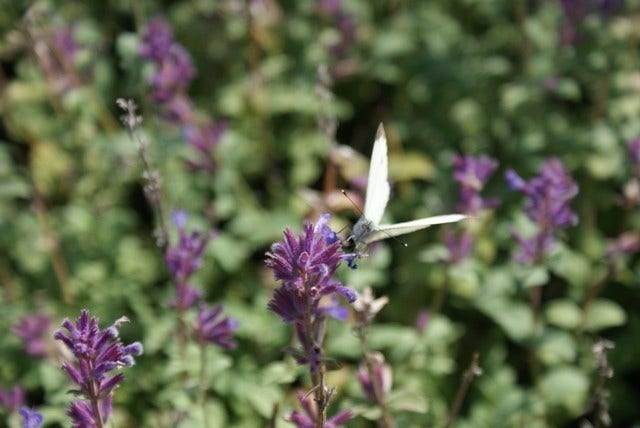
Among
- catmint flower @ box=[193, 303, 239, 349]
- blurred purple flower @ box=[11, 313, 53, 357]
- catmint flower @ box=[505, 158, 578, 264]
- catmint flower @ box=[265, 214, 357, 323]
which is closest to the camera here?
catmint flower @ box=[265, 214, 357, 323]

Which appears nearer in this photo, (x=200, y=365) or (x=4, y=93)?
(x=200, y=365)

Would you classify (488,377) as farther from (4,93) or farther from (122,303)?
(4,93)

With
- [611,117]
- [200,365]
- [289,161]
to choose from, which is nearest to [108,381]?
[200,365]

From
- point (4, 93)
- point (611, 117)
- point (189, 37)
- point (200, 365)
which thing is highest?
point (189, 37)

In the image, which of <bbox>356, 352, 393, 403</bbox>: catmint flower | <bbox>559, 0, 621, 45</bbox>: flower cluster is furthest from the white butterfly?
<bbox>559, 0, 621, 45</bbox>: flower cluster

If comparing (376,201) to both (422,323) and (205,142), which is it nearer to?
(422,323)

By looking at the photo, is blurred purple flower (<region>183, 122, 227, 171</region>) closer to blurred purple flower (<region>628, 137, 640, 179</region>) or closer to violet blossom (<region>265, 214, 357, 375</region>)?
violet blossom (<region>265, 214, 357, 375</region>)

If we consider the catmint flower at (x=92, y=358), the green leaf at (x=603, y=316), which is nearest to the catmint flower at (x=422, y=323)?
the green leaf at (x=603, y=316)
